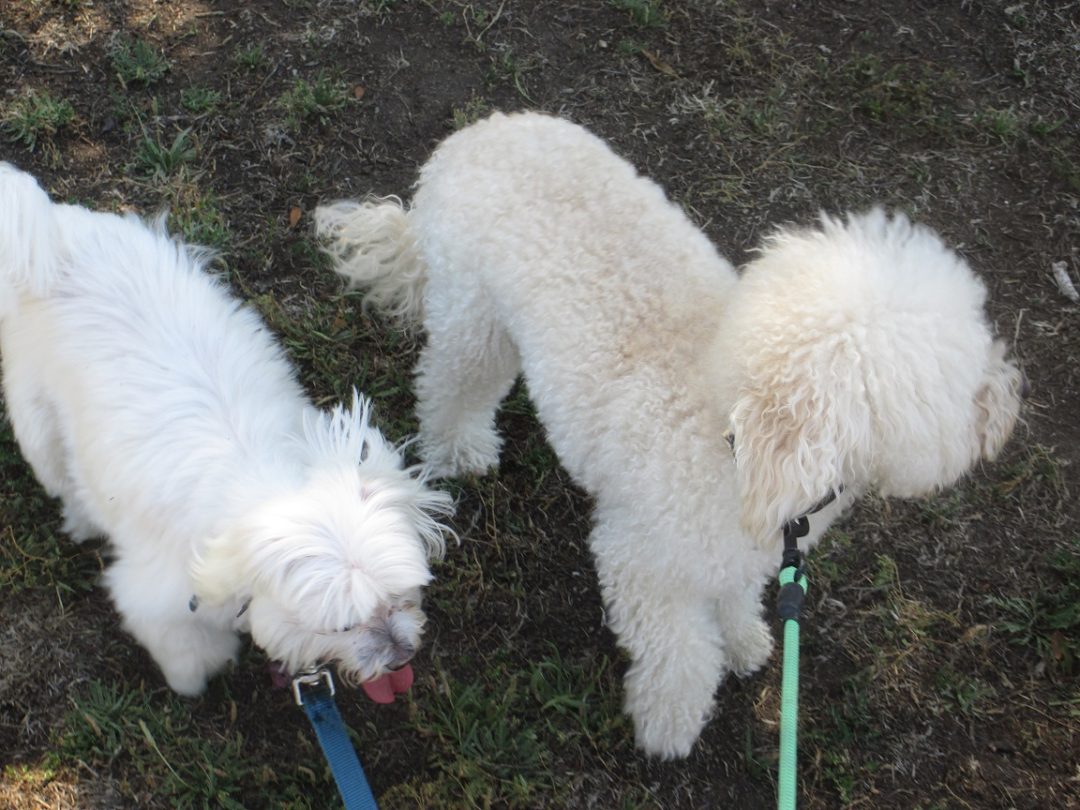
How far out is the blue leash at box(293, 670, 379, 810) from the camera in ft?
5.96

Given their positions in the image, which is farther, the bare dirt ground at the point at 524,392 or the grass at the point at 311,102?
the grass at the point at 311,102

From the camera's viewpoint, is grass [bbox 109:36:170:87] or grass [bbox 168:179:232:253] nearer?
grass [bbox 168:179:232:253]

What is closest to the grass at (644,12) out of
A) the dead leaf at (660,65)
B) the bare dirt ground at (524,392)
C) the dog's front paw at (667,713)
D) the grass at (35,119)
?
the bare dirt ground at (524,392)

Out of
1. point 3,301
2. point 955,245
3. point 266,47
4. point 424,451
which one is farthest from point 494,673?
point 266,47

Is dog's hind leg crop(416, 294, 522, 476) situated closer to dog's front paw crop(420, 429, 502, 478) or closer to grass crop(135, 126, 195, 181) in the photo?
dog's front paw crop(420, 429, 502, 478)

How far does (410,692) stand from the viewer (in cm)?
245

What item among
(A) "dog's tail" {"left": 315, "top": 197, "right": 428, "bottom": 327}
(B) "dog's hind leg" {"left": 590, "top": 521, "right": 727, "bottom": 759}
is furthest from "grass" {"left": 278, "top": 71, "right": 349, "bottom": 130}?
(B) "dog's hind leg" {"left": 590, "top": 521, "right": 727, "bottom": 759}

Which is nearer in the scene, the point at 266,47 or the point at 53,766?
the point at 53,766

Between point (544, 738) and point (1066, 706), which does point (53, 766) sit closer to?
point (544, 738)

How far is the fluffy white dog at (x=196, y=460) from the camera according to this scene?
1623 mm

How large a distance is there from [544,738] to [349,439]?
1.25 metres

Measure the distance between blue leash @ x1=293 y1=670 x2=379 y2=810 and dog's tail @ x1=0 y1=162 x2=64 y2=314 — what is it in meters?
1.26

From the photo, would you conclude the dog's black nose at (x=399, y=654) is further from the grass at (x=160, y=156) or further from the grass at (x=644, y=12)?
the grass at (x=644, y=12)

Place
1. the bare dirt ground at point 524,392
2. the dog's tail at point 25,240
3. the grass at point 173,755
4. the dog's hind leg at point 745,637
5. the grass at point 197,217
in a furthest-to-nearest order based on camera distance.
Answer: the grass at point 197,217
the dog's hind leg at point 745,637
the bare dirt ground at point 524,392
the grass at point 173,755
the dog's tail at point 25,240
